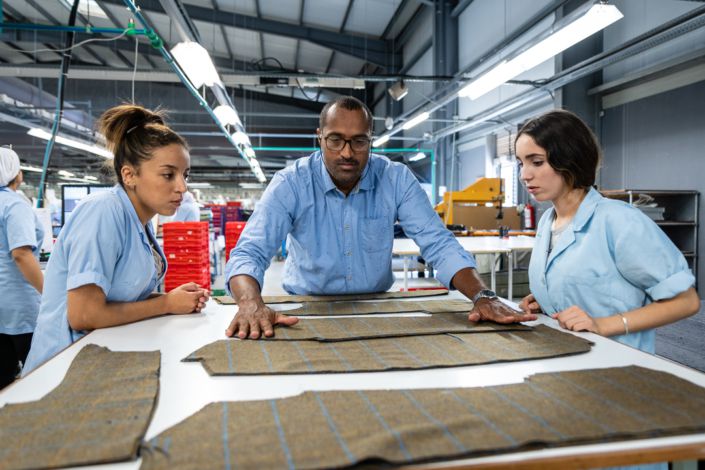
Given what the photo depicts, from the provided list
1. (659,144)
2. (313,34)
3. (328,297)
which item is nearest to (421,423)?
(328,297)

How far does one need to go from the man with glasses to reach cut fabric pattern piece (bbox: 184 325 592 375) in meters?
0.46

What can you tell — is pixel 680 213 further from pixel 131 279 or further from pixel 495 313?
pixel 131 279

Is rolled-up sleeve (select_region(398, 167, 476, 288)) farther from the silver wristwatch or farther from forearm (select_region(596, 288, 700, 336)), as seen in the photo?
forearm (select_region(596, 288, 700, 336))

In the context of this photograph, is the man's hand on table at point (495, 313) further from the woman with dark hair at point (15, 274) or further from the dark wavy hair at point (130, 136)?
the woman with dark hair at point (15, 274)

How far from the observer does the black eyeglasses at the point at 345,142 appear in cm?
169

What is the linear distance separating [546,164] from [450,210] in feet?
15.1

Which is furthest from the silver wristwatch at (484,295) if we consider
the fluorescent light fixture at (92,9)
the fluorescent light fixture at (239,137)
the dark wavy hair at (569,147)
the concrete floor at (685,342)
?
the fluorescent light fixture at (92,9)

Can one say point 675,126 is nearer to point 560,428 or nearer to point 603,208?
point 603,208

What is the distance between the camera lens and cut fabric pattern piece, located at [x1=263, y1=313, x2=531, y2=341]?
1168 mm

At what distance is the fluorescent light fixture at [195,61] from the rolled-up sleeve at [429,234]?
242 cm

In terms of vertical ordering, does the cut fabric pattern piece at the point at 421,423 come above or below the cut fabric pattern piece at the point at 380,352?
below

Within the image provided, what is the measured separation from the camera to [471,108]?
951 centimetres

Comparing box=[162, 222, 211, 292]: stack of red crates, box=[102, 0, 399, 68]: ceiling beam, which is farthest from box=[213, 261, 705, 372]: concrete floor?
box=[102, 0, 399, 68]: ceiling beam

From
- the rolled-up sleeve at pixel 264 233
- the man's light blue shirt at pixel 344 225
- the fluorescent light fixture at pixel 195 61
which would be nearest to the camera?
the rolled-up sleeve at pixel 264 233
